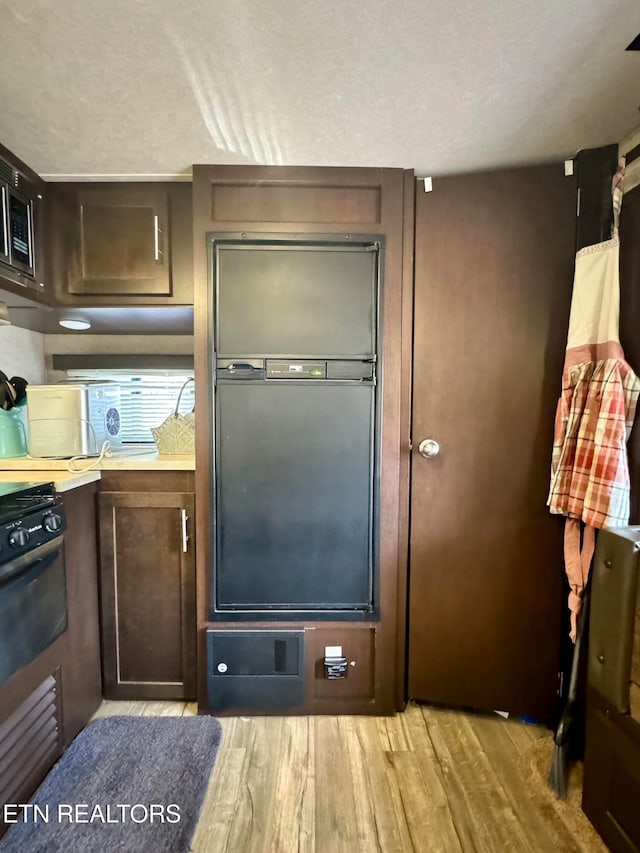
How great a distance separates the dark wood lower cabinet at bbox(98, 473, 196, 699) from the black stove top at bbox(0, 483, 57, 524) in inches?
10.6

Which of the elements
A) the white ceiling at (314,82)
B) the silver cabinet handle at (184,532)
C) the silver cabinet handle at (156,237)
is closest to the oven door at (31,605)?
the silver cabinet handle at (184,532)

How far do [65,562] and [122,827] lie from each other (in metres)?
→ 0.81

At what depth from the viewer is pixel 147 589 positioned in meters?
1.56

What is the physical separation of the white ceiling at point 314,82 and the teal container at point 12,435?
1026mm

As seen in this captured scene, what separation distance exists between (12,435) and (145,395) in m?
0.61

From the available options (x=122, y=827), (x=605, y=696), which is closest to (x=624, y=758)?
(x=605, y=696)

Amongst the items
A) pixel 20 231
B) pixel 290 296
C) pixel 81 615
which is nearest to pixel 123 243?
pixel 20 231

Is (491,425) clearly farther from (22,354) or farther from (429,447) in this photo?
(22,354)

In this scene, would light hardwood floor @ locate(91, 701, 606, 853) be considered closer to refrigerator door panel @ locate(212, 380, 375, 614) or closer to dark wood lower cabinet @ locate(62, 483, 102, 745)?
dark wood lower cabinet @ locate(62, 483, 102, 745)

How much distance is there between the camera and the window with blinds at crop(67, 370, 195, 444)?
6.74ft

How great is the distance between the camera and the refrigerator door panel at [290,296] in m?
1.45

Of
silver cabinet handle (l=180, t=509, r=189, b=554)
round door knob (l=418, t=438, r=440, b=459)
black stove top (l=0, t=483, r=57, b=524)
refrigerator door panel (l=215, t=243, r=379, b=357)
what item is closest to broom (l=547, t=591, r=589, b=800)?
round door knob (l=418, t=438, r=440, b=459)

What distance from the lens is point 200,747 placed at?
139 centimetres

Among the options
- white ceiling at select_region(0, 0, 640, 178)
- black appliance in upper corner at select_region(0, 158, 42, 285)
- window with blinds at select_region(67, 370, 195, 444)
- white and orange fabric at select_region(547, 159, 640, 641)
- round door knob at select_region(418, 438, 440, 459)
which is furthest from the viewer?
window with blinds at select_region(67, 370, 195, 444)
